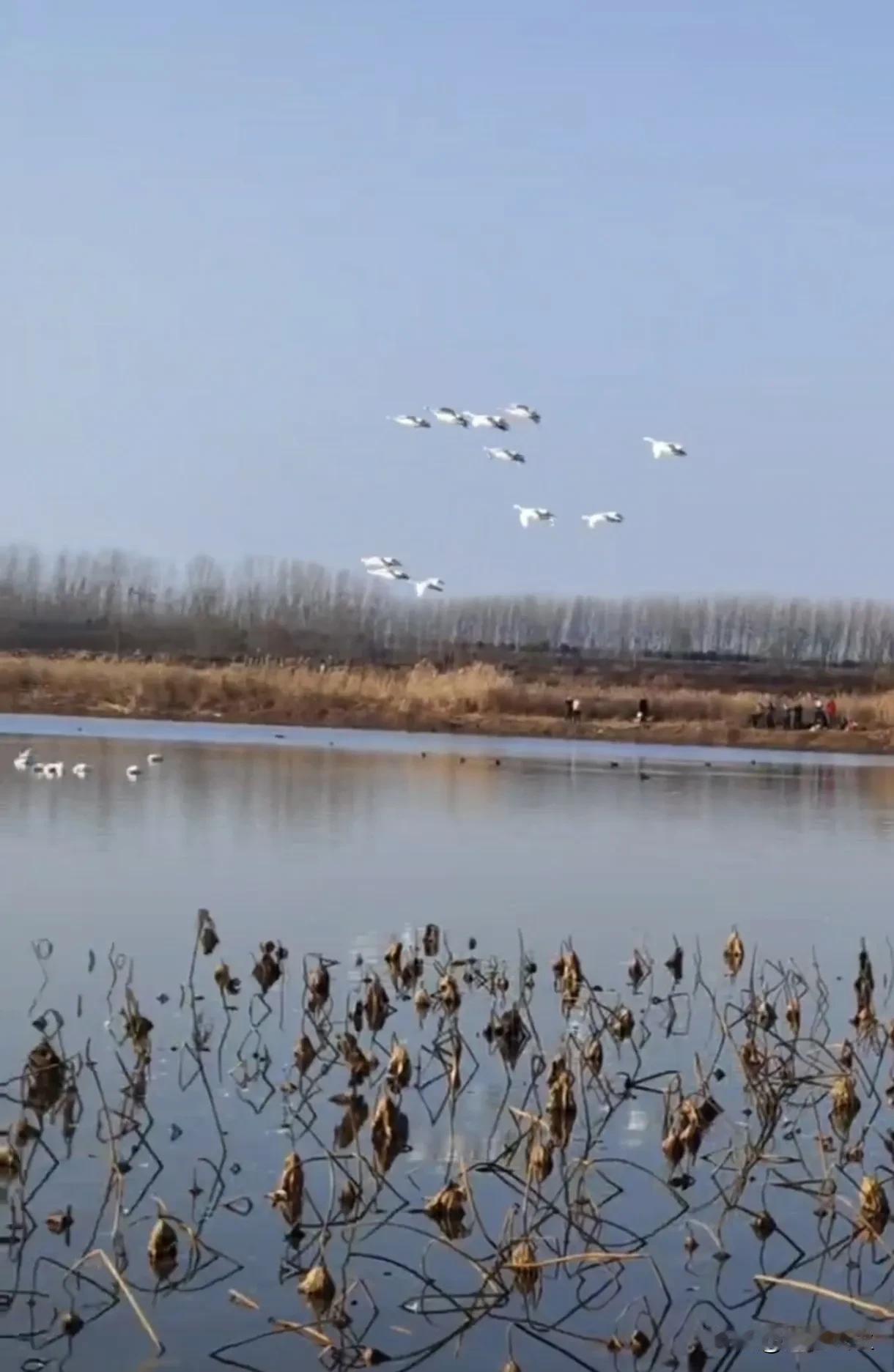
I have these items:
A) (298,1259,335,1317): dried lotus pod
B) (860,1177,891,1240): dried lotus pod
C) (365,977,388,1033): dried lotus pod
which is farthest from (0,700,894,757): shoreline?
(298,1259,335,1317): dried lotus pod

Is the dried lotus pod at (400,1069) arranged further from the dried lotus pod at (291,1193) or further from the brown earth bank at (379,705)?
the brown earth bank at (379,705)

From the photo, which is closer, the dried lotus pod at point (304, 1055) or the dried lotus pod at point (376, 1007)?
the dried lotus pod at point (304, 1055)

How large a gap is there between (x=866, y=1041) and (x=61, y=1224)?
4.15 meters

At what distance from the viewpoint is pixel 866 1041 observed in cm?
836

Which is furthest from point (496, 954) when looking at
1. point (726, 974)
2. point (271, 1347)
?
point (271, 1347)

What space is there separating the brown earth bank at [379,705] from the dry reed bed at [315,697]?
32 millimetres

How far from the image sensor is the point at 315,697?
4166 centimetres

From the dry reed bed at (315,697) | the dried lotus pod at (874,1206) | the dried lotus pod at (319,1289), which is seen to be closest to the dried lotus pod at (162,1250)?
the dried lotus pod at (319,1289)

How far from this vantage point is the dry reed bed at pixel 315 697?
4178cm

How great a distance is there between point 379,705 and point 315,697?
1.41m

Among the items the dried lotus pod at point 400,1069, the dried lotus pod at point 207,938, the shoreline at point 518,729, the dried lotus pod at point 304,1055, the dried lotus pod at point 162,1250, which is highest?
the shoreline at point 518,729

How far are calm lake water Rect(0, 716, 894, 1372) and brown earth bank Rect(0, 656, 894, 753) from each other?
2251 cm

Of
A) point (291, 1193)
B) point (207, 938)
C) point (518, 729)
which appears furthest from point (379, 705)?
point (291, 1193)

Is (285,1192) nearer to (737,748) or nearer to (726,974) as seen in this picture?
(726,974)
